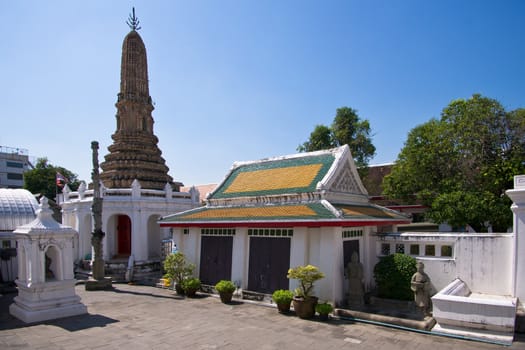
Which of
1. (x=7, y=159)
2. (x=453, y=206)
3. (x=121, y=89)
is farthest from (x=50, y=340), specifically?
(x=7, y=159)

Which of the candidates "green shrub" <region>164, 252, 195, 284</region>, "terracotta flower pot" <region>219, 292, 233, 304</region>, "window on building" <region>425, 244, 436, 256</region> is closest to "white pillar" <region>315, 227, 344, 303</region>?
A: "window on building" <region>425, 244, 436, 256</region>

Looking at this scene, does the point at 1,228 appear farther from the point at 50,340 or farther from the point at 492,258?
the point at 492,258

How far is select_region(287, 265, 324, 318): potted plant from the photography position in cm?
1145

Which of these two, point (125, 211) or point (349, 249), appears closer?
point (349, 249)

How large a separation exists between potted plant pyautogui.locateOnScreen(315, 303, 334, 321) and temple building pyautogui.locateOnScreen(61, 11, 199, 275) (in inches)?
527

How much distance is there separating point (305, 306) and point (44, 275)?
29.3 feet

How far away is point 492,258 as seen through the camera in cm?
1147

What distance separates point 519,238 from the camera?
34.9ft

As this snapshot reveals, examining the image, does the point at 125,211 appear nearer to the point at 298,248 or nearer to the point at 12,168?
the point at 298,248

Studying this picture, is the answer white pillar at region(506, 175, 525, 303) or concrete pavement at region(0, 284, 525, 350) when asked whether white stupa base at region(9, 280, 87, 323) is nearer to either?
concrete pavement at region(0, 284, 525, 350)

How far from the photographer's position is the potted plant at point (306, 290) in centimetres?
1145

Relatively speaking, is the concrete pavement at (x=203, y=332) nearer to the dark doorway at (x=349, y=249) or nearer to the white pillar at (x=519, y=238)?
the white pillar at (x=519, y=238)

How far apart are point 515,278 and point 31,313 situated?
14852 mm

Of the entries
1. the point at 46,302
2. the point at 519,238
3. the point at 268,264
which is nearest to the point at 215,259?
the point at 268,264
